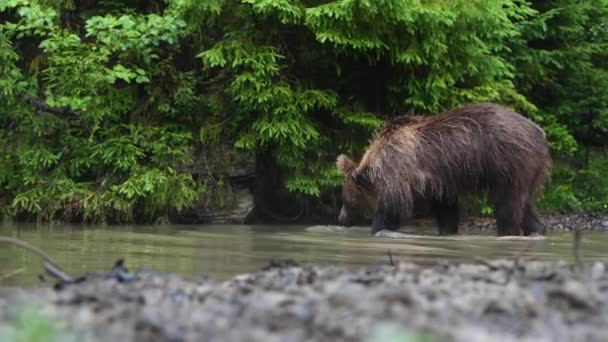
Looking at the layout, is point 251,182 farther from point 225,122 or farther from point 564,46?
point 564,46

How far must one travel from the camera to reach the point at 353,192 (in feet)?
37.6

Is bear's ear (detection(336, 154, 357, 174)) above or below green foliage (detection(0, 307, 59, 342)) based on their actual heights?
above

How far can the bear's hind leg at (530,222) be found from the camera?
11062 millimetres

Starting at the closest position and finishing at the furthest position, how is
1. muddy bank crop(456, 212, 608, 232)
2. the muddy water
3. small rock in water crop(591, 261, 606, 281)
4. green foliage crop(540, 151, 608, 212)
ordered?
small rock in water crop(591, 261, 606, 281) → the muddy water → muddy bank crop(456, 212, 608, 232) → green foliage crop(540, 151, 608, 212)

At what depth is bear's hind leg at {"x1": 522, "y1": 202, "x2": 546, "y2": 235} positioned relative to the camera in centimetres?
1106

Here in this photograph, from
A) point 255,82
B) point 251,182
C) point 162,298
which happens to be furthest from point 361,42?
point 162,298

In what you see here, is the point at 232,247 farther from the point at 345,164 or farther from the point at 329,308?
the point at 329,308

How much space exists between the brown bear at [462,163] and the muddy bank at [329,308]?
567cm

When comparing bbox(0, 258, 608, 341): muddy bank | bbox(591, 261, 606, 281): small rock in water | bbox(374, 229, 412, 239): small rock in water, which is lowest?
bbox(0, 258, 608, 341): muddy bank

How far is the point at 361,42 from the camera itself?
11156 millimetres

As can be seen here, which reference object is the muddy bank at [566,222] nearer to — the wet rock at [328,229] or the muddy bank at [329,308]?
the wet rock at [328,229]

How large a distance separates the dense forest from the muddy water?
84 cm

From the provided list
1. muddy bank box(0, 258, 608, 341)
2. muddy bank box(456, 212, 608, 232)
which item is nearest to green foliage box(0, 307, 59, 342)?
muddy bank box(0, 258, 608, 341)

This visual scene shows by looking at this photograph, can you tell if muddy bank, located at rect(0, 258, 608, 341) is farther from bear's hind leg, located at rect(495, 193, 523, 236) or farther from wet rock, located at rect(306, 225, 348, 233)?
wet rock, located at rect(306, 225, 348, 233)
